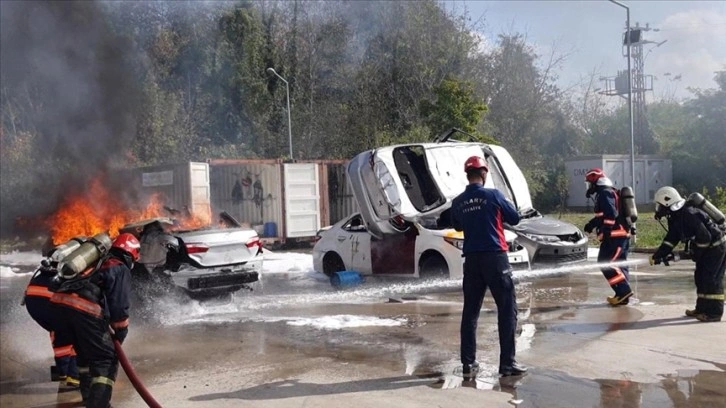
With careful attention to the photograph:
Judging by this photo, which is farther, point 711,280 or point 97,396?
point 711,280

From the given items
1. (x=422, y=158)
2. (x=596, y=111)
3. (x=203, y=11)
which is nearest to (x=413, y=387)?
(x=422, y=158)

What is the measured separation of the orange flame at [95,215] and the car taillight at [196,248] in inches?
59.8

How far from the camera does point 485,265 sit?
18.2 ft

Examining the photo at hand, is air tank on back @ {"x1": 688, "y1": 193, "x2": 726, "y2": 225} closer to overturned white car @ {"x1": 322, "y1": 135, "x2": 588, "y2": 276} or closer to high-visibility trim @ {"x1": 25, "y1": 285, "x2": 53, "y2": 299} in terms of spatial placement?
overturned white car @ {"x1": 322, "y1": 135, "x2": 588, "y2": 276}

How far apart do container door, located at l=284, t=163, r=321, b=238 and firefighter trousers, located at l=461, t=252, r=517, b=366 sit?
12078mm

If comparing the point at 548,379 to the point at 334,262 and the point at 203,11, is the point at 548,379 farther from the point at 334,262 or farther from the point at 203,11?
the point at 203,11

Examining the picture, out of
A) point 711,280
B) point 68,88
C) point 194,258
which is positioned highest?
point 68,88

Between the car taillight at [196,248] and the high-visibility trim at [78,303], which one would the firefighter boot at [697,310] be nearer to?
the car taillight at [196,248]

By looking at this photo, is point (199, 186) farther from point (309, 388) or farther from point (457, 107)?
point (309, 388)

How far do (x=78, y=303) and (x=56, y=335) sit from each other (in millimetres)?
1241

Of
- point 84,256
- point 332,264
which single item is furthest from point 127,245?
point 332,264

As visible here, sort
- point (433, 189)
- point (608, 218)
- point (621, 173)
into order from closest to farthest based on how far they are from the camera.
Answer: point (608, 218) < point (433, 189) < point (621, 173)

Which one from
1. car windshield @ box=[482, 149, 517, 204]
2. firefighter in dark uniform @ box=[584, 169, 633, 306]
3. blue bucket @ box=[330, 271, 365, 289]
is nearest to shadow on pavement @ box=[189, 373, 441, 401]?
firefighter in dark uniform @ box=[584, 169, 633, 306]

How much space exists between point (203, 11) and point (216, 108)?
8.36 meters
